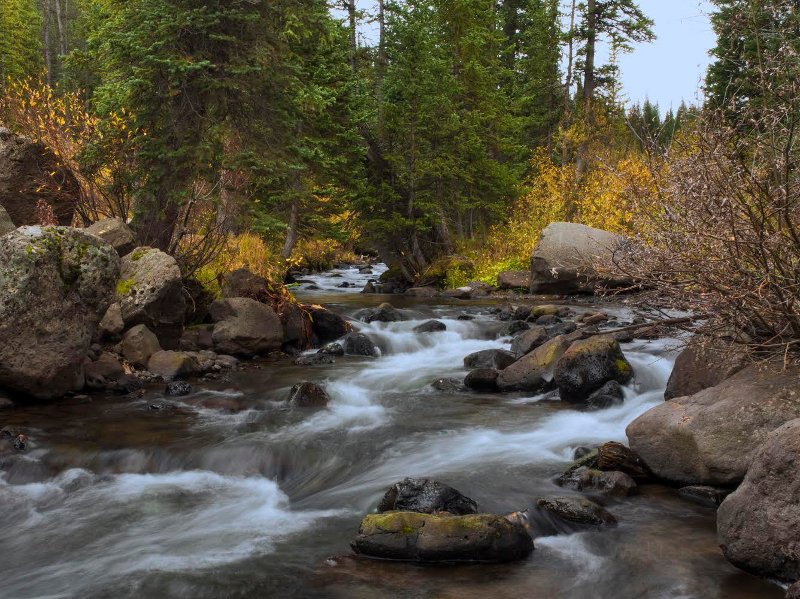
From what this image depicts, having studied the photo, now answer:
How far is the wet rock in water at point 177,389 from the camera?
10023 mm

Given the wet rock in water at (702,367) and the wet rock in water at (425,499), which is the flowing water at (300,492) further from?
the wet rock in water at (702,367)

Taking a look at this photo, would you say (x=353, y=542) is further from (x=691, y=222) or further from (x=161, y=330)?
(x=161, y=330)

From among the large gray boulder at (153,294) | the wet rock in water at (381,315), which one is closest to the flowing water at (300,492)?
the large gray boulder at (153,294)

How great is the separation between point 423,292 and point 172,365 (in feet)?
37.6

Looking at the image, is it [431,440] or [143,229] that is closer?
[431,440]

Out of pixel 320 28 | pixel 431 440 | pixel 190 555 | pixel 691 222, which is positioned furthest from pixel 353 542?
pixel 320 28

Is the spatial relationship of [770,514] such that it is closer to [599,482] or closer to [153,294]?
[599,482]

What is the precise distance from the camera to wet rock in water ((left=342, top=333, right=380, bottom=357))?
13430 millimetres

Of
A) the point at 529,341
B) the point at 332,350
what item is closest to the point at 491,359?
the point at 529,341

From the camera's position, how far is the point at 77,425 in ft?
28.2

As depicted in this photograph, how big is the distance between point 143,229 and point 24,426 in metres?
5.98

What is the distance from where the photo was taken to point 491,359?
1184 centimetres

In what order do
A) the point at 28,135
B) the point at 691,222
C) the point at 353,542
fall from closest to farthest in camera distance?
the point at 353,542
the point at 691,222
the point at 28,135

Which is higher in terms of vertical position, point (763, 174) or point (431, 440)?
point (763, 174)
